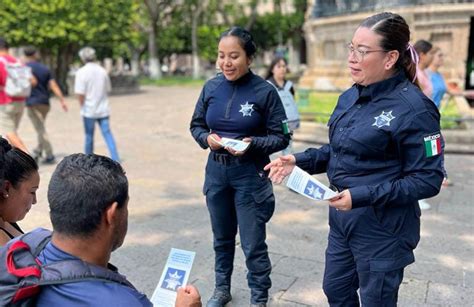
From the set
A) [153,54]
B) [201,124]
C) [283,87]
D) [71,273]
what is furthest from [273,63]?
[153,54]

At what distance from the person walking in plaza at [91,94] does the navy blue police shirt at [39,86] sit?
830mm

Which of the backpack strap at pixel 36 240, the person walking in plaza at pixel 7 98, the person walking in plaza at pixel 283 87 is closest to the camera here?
the backpack strap at pixel 36 240

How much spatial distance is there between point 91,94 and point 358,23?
8.88 meters

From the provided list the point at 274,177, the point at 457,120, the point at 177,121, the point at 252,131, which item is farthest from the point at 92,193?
the point at 177,121

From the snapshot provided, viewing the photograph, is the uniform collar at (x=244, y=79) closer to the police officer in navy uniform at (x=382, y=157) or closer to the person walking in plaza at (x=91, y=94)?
the police officer in navy uniform at (x=382, y=157)

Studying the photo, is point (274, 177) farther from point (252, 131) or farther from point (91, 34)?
point (91, 34)

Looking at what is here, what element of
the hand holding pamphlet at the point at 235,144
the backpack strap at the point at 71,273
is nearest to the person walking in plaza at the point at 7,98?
the hand holding pamphlet at the point at 235,144

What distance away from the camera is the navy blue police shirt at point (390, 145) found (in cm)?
220

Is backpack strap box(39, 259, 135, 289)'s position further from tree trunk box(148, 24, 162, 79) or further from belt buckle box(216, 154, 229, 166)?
tree trunk box(148, 24, 162, 79)

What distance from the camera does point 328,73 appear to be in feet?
49.7

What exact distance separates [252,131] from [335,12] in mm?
13360

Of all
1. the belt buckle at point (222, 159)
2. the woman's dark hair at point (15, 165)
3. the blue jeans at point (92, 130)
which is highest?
the woman's dark hair at point (15, 165)

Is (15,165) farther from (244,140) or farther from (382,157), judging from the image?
(382,157)

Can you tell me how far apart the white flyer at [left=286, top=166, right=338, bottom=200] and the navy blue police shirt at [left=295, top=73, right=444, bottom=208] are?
115mm
